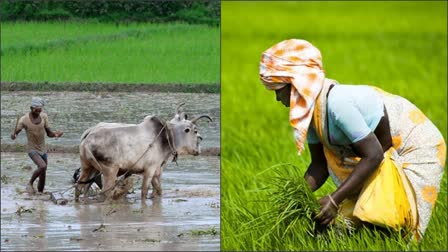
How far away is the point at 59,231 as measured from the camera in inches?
181

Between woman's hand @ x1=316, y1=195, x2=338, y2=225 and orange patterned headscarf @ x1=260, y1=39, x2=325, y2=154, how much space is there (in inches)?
11.8

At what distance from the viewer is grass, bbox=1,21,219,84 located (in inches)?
181

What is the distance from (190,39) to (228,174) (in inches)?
87.3

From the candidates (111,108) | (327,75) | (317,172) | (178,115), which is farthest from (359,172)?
(327,75)

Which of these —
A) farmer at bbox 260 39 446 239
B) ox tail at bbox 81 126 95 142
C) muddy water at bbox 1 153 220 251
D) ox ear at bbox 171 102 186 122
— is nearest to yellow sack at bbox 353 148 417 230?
farmer at bbox 260 39 446 239

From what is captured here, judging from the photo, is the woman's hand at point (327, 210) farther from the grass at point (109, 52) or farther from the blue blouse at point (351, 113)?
the grass at point (109, 52)

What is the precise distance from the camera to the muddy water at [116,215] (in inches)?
180

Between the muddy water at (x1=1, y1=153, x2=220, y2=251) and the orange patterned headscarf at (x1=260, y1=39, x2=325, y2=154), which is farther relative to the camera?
the orange patterned headscarf at (x1=260, y1=39, x2=325, y2=154)

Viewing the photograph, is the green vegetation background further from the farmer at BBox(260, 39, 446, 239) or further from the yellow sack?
the yellow sack

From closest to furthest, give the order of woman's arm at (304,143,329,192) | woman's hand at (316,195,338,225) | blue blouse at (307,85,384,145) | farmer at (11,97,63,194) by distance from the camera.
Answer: farmer at (11,97,63,194) → blue blouse at (307,85,384,145) → woman's hand at (316,195,338,225) → woman's arm at (304,143,329,192)

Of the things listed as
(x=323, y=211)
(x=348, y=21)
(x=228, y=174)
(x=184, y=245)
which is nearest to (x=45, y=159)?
(x=184, y=245)

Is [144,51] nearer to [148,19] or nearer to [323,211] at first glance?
[148,19]

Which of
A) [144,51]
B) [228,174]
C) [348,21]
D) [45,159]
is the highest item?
[144,51]

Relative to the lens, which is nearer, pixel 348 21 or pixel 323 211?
pixel 323 211
